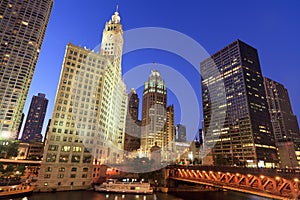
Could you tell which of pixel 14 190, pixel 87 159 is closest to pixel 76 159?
pixel 87 159

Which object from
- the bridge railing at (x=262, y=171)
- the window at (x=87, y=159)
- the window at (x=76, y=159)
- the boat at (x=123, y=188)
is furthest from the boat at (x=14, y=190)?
the bridge railing at (x=262, y=171)

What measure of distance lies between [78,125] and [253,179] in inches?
2437

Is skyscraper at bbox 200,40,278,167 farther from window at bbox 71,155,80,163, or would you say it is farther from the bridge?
window at bbox 71,155,80,163

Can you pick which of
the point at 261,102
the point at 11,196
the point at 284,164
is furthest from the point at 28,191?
the point at 284,164

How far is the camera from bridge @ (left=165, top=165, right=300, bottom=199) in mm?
31094

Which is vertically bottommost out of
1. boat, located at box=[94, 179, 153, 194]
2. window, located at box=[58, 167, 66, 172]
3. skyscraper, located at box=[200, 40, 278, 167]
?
boat, located at box=[94, 179, 153, 194]

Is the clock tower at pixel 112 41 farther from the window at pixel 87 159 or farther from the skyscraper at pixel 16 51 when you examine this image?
the window at pixel 87 159

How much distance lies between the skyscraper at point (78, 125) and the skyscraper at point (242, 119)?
4462 inches

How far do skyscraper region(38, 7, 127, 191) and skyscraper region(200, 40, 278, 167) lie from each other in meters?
113

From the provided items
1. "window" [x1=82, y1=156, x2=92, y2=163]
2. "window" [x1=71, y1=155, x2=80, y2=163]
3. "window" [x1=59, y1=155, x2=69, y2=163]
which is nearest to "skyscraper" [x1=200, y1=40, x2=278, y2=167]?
"window" [x1=82, y1=156, x2=92, y2=163]

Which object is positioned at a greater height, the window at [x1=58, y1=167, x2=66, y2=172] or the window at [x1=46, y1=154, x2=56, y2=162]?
the window at [x1=46, y1=154, x2=56, y2=162]

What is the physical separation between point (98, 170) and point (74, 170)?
11930 millimetres

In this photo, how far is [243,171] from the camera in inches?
1574

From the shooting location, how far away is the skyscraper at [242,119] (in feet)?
519
